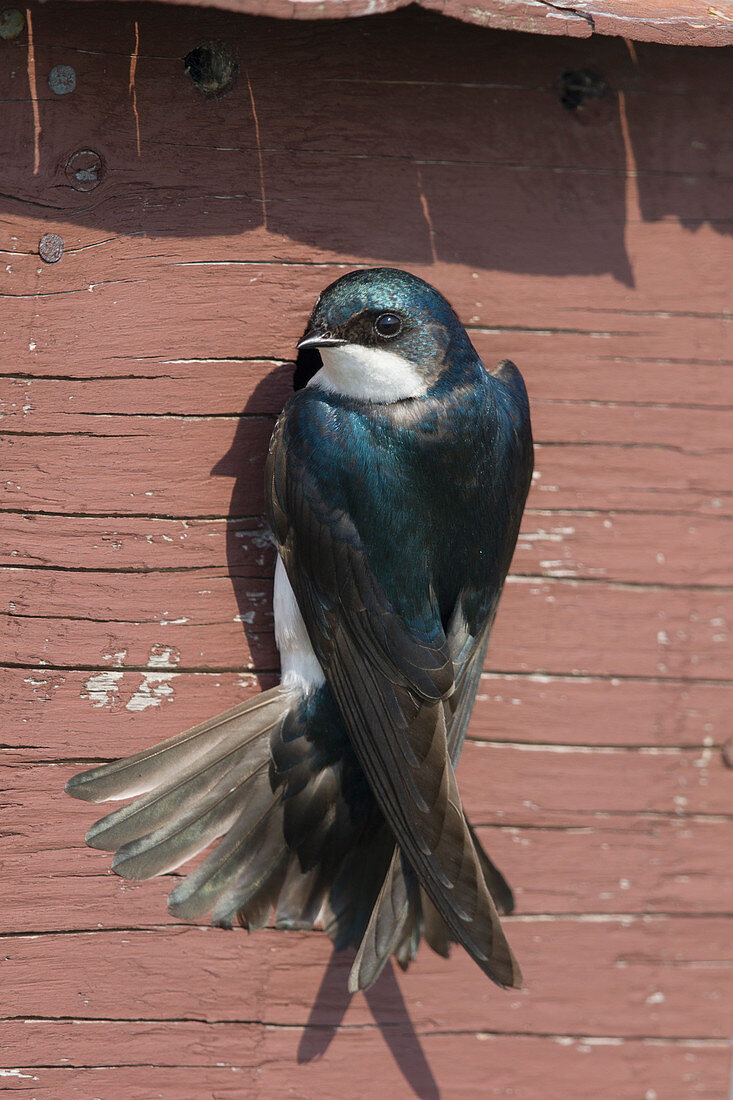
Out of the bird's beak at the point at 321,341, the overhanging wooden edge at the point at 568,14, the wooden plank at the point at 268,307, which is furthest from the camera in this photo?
the wooden plank at the point at 268,307

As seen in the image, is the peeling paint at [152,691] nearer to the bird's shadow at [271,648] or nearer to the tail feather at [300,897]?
A: the bird's shadow at [271,648]

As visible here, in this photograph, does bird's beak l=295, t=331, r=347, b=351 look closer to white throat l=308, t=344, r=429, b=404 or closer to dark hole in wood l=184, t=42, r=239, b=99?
white throat l=308, t=344, r=429, b=404

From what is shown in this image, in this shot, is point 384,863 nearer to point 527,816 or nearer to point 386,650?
point 527,816

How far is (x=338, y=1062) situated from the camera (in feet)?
4.87

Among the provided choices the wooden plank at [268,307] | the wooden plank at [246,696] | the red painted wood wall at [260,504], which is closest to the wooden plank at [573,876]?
the red painted wood wall at [260,504]

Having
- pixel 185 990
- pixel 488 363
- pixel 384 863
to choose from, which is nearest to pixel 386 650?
pixel 384 863

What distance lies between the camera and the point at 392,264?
1.40m

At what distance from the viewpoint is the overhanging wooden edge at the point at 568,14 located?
1065 millimetres

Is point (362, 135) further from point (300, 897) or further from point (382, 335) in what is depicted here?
point (300, 897)

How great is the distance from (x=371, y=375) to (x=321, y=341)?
9 centimetres

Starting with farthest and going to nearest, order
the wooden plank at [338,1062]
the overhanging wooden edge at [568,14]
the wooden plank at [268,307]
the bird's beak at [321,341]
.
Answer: the wooden plank at [338,1062]
the wooden plank at [268,307]
the bird's beak at [321,341]
the overhanging wooden edge at [568,14]

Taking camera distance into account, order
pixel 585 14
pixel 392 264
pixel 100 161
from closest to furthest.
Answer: pixel 585 14 → pixel 100 161 → pixel 392 264

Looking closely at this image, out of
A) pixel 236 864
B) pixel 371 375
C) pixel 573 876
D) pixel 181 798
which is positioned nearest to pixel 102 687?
pixel 181 798

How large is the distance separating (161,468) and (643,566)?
0.70 meters
